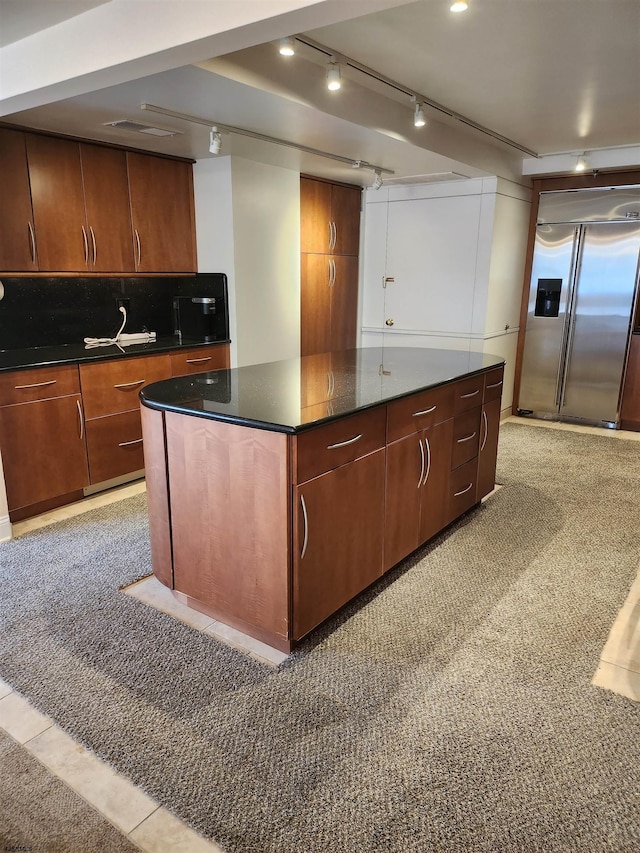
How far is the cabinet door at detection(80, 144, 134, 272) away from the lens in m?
3.63

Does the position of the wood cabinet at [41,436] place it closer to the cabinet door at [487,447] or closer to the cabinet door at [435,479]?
the cabinet door at [435,479]

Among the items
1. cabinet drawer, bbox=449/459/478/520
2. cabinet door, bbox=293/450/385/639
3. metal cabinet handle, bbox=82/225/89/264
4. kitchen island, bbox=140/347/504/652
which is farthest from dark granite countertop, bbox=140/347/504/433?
metal cabinet handle, bbox=82/225/89/264

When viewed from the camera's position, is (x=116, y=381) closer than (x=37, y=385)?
No

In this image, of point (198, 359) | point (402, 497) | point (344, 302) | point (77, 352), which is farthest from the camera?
point (344, 302)

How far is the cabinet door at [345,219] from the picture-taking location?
5.22 m

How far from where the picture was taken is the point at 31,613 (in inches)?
95.3

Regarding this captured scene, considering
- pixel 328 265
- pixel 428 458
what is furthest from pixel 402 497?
pixel 328 265

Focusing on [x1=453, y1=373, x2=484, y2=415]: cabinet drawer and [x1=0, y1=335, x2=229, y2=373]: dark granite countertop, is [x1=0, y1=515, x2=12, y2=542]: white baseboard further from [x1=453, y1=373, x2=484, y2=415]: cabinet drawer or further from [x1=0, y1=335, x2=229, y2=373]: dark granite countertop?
[x1=453, y1=373, x2=484, y2=415]: cabinet drawer

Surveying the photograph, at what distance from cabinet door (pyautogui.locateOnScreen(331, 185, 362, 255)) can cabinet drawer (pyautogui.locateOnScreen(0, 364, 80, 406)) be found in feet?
9.15

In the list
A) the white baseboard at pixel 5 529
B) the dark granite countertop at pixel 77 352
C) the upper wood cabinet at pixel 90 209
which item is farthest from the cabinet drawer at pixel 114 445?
the upper wood cabinet at pixel 90 209

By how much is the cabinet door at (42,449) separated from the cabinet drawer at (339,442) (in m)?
2.01

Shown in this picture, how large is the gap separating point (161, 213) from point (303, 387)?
7.58 feet

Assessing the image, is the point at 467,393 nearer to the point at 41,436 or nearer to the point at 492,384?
the point at 492,384

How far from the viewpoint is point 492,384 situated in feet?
11.1
